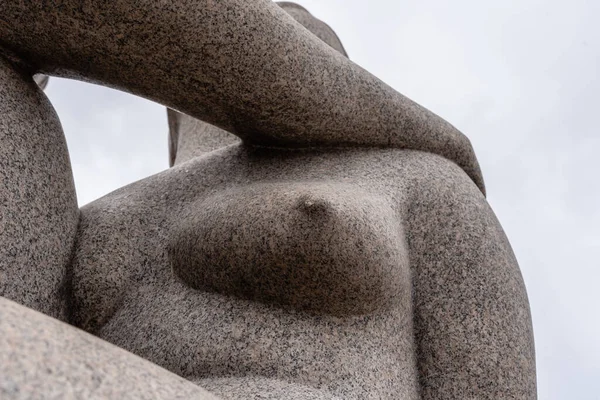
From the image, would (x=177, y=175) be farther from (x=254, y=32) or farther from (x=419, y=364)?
(x=419, y=364)

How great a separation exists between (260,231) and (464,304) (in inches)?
26.0

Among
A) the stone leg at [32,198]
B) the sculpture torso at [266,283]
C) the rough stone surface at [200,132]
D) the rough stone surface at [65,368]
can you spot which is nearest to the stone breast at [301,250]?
the sculpture torso at [266,283]

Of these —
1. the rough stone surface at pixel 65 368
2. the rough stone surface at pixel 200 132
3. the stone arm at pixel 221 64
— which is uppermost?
the rough stone surface at pixel 200 132

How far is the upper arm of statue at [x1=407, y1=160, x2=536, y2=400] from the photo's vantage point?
2.09m

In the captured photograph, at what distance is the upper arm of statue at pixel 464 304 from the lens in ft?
6.86

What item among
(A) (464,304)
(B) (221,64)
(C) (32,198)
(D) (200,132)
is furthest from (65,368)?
(D) (200,132)

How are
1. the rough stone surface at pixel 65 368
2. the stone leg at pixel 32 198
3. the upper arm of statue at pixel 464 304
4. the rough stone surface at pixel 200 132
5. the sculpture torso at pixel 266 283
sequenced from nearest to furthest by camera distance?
1. the rough stone surface at pixel 65 368
2. the stone leg at pixel 32 198
3. the sculpture torso at pixel 266 283
4. the upper arm of statue at pixel 464 304
5. the rough stone surface at pixel 200 132

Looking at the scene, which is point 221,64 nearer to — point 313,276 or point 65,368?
point 313,276

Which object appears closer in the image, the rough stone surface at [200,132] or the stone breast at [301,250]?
the stone breast at [301,250]

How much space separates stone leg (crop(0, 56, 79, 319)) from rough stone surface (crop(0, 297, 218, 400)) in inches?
29.0

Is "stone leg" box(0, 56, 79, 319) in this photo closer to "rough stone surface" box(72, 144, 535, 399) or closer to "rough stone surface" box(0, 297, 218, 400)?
"rough stone surface" box(72, 144, 535, 399)

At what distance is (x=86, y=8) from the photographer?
5.85ft

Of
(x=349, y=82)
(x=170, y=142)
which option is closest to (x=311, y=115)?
(x=349, y=82)

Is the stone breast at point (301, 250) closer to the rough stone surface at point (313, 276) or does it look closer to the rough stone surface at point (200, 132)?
the rough stone surface at point (313, 276)
